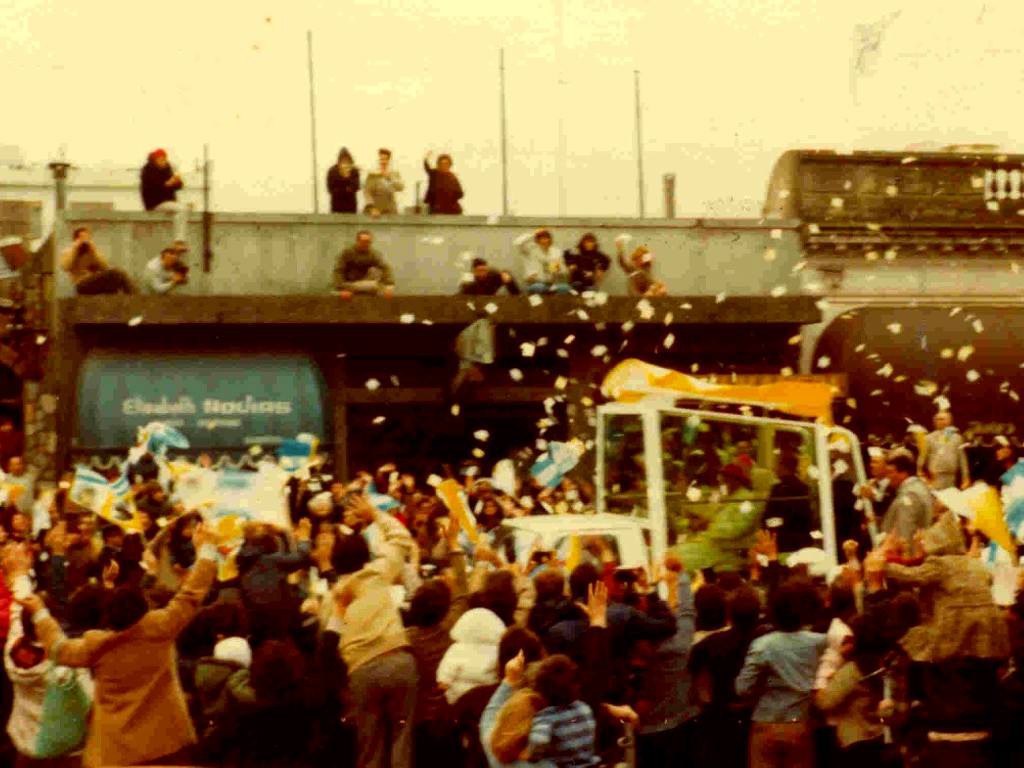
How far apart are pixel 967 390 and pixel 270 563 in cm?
1459

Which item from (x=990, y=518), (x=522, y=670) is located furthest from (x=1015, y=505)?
(x=522, y=670)

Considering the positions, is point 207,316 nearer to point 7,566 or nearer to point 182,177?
point 182,177

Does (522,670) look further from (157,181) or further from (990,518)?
(157,181)

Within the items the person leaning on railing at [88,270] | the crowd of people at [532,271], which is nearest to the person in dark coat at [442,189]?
the crowd of people at [532,271]

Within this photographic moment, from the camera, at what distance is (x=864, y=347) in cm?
2431

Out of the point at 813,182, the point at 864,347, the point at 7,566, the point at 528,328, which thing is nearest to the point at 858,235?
the point at 813,182

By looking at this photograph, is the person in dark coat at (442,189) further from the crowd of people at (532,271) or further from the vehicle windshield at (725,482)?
the vehicle windshield at (725,482)

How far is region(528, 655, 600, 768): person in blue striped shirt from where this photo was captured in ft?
27.8

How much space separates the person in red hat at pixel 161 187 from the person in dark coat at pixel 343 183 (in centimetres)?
176

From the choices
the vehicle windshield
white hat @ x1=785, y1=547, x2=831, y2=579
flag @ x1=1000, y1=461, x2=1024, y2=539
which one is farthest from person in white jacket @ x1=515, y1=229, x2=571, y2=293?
flag @ x1=1000, y1=461, x2=1024, y2=539

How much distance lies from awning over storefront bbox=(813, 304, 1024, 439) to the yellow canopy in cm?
738

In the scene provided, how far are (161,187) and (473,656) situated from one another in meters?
15.3

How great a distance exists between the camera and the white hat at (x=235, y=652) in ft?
32.3

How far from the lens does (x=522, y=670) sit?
8.80 meters
